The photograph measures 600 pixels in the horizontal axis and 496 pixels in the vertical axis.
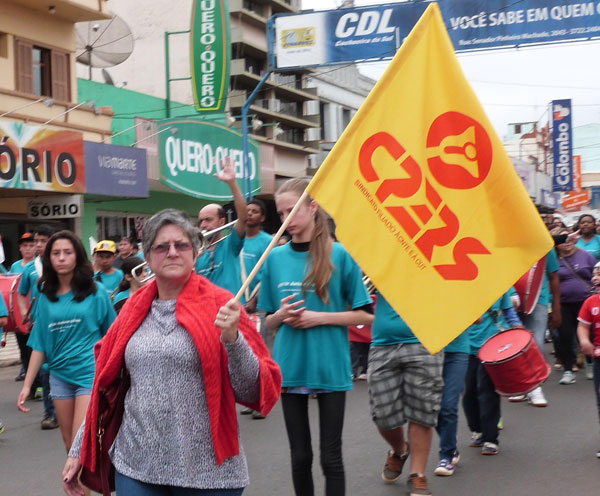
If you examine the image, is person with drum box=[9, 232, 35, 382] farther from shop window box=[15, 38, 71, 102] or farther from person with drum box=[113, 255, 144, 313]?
shop window box=[15, 38, 71, 102]

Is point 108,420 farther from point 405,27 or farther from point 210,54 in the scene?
point 210,54

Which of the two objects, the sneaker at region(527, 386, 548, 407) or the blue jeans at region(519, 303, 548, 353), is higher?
the blue jeans at region(519, 303, 548, 353)

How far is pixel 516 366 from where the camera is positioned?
272 inches

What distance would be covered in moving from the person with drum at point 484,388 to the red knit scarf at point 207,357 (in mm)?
4107

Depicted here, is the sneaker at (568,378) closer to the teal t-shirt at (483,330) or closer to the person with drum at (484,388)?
the person with drum at (484,388)

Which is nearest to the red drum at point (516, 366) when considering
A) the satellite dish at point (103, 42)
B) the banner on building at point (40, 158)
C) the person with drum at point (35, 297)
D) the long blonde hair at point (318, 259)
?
the long blonde hair at point (318, 259)

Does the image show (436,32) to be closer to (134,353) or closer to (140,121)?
(134,353)

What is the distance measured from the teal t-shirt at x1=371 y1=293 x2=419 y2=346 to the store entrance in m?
16.9

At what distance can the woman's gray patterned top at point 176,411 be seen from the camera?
11.0 feet

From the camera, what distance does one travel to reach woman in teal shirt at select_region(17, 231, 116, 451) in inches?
233

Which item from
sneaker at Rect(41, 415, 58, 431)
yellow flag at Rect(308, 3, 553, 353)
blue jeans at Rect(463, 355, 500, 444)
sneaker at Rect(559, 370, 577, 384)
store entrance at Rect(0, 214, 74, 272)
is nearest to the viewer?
yellow flag at Rect(308, 3, 553, 353)

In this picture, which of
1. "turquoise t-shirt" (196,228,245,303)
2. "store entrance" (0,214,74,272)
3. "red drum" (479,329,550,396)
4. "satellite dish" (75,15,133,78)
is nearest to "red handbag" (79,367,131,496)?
"turquoise t-shirt" (196,228,245,303)

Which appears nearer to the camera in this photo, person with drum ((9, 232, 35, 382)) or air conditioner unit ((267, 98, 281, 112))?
person with drum ((9, 232, 35, 382))

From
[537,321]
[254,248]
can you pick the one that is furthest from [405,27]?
[254,248]
